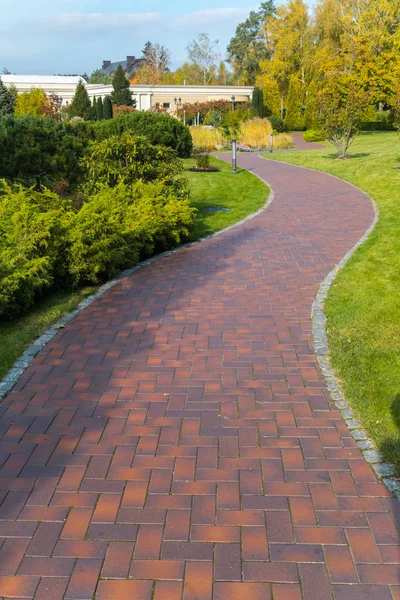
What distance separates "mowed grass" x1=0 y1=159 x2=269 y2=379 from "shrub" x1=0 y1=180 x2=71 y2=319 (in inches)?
8.9

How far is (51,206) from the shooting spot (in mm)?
7969

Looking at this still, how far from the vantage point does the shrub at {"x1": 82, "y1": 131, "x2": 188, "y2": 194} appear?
9.95 metres

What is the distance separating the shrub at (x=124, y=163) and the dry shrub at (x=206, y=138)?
18.8m

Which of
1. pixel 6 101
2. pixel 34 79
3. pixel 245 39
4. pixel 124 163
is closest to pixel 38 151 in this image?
pixel 124 163

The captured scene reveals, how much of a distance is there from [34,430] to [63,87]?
201 feet

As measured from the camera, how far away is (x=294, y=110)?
42.7m

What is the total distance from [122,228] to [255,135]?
84.1 feet

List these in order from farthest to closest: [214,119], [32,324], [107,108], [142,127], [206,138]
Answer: [214,119] < [107,108] < [206,138] < [142,127] < [32,324]

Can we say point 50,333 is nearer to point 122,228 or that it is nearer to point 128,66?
point 122,228

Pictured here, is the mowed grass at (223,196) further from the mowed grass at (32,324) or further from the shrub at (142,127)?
the mowed grass at (32,324)

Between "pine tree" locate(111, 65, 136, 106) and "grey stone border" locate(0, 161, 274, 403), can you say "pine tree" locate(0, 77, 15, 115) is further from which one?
"grey stone border" locate(0, 161, 274, 403)

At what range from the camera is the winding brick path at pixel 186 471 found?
259cm

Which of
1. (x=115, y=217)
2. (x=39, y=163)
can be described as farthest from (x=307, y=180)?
(x=115, y=217)

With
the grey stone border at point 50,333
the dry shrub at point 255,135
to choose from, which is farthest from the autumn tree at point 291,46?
the grey stone border at point 50,333
